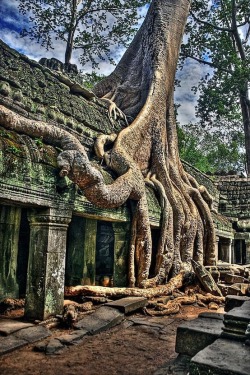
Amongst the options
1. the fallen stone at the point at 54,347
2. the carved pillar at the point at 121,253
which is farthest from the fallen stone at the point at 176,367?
the carved pillar at the point at 121,253

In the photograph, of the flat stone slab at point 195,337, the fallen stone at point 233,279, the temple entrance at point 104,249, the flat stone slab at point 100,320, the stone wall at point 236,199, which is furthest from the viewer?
the stone wall at point 236,199

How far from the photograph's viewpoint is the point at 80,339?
3.73m

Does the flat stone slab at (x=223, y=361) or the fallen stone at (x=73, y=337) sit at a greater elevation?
the flat stone slab at (x=223, y=361)

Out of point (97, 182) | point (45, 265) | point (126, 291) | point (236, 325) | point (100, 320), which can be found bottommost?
point (100, 320)

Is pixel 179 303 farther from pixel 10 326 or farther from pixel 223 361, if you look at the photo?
pixel 223 361

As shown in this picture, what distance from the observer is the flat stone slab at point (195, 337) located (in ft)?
9.37

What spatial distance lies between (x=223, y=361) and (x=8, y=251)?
4090mm

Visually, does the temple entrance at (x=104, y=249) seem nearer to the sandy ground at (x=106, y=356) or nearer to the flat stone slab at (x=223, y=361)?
the sandy ground at (x=106, y=356)

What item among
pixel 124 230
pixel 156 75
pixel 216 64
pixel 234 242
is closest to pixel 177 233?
pixel 124 230

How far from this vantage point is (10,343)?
332cm

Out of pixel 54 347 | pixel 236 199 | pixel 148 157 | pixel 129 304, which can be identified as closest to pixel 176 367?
pixel 54 347

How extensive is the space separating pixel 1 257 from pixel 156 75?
21.3 ft

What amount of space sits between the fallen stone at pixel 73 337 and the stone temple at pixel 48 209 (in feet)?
1.76

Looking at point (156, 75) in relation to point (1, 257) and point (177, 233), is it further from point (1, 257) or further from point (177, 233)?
point (1, 257)
